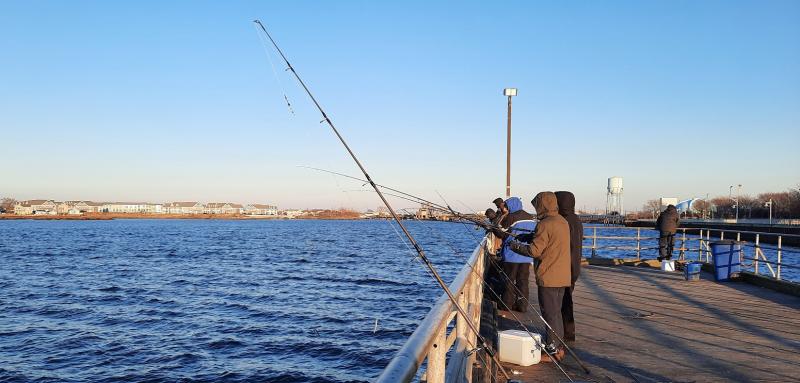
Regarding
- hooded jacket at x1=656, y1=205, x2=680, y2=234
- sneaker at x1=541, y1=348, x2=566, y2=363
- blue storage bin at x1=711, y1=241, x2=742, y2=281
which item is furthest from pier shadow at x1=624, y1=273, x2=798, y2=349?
sneaker at x1=541, y1=348, x2=566, y2=363

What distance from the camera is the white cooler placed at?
5945 millimetres

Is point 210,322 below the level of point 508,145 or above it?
below

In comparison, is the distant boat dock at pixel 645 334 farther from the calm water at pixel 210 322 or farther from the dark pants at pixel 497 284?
the calm water at pixel 210 322

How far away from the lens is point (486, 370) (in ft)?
16.1

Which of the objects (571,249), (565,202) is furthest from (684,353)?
(565,202)

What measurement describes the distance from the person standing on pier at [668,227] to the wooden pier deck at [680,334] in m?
3.05

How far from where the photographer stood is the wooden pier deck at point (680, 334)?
579 cm

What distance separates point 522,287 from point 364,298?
12.5 meters

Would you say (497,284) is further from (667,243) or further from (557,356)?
(667,243)

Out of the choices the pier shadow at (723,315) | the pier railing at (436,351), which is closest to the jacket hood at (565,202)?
the pier railing at (436,351)

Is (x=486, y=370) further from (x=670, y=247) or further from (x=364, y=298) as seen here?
(x=364, y=298)

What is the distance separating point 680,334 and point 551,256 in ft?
8.93

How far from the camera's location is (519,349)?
5.96 metres

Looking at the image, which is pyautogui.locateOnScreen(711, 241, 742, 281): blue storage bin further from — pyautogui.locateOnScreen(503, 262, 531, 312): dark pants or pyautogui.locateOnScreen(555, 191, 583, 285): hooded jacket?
pyautogui.locateOnScreen(555, 191, 583, 285): hooded jacket
